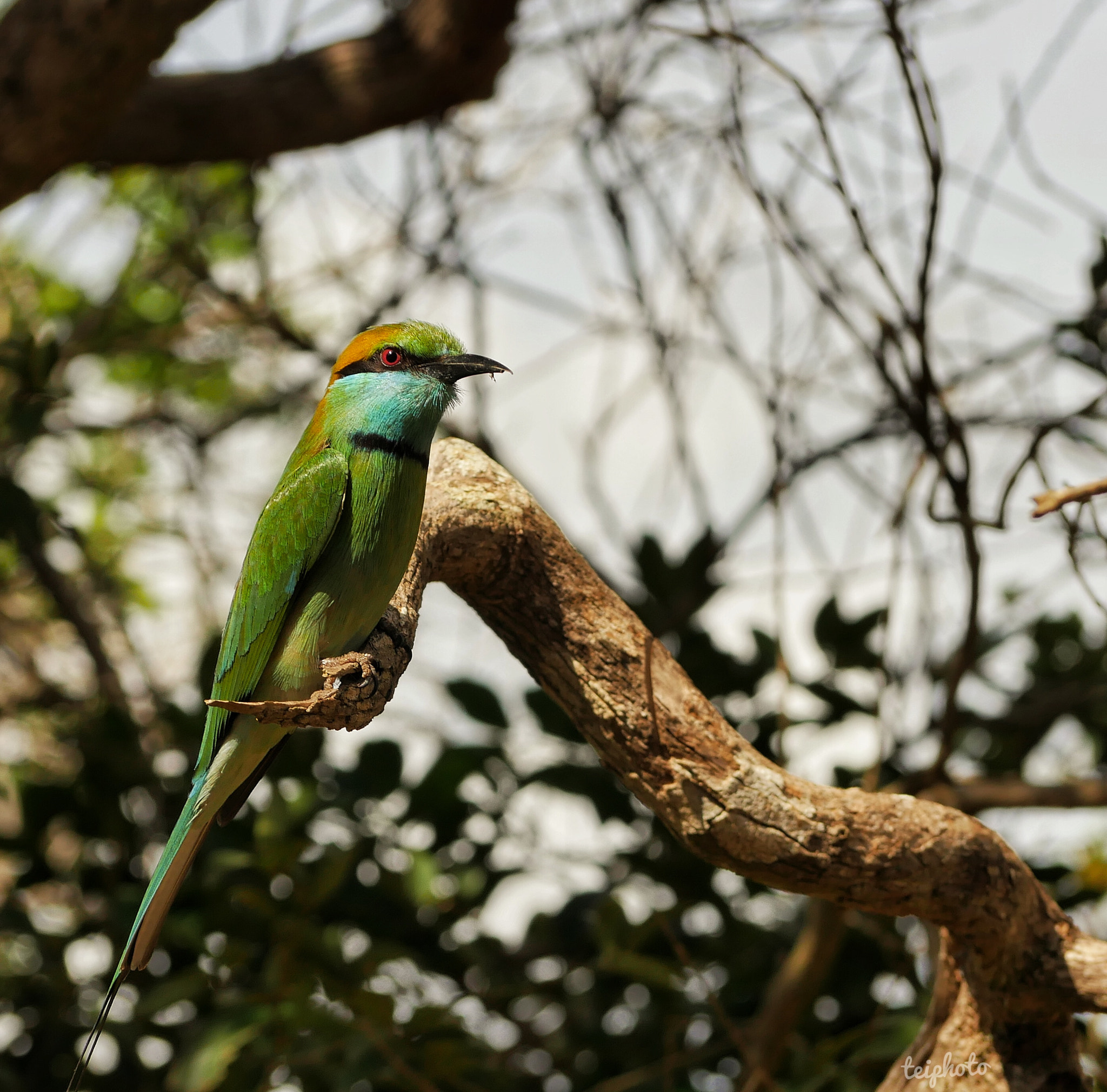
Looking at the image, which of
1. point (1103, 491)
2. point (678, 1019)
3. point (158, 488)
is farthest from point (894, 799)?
point (158, 488)

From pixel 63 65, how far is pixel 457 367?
1.46 meters

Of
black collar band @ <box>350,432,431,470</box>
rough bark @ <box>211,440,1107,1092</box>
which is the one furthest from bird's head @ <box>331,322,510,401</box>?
rough bark @ <box>211,440,1107,1092</box>

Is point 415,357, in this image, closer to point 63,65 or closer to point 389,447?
point 389,447

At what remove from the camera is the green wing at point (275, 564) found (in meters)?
2.18

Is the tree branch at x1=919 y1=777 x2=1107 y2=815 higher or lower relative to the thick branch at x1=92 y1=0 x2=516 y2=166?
lower

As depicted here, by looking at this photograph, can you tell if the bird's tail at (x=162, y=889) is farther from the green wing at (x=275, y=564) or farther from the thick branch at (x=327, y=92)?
the thick branch at (x=327, y=92)

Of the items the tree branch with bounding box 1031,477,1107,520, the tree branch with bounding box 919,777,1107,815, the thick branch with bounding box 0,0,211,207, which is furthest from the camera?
the thick branch with bounding box 0,0,211,207

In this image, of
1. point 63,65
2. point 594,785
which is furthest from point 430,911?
point 63,65

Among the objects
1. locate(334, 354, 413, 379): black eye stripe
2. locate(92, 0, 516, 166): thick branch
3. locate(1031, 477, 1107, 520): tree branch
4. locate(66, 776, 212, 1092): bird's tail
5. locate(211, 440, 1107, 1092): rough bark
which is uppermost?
locate(92, 0, 516, 166): thick branch

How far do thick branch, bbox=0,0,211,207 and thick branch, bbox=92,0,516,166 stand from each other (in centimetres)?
58

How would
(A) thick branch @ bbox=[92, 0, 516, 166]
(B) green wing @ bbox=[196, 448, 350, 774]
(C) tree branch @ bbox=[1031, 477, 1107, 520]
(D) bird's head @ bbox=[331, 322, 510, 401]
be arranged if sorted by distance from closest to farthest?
(C) tree branch @ bbox=[1031, 477, 1107, 520] < (B) green wing @ bbox=[196, 448, 350, 774] < (D) bird's head @ bbox=[331, 322, 510, 401] < (A) thick branch @ bbox=[92, 0, 516, 166]

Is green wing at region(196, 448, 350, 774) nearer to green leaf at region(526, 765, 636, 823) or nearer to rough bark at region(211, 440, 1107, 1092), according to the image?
rough bark at region(211, 440, 1107, 1092)

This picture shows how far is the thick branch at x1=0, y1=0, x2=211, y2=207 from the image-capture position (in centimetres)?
292

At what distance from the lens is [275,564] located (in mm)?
2232
